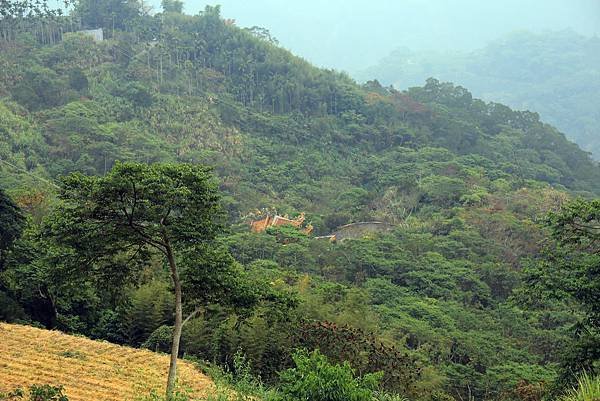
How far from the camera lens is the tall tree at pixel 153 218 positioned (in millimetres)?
7812

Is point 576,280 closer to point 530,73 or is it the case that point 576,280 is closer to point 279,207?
point 279,207

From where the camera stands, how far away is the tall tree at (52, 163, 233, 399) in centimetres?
781

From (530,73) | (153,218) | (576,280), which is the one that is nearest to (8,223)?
(153,218)

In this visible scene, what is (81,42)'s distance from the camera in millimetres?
44219

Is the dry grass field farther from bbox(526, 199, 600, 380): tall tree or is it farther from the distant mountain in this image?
the distant mountain

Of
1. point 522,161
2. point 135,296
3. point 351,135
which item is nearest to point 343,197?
point 351,135

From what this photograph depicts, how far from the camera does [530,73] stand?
120 meters

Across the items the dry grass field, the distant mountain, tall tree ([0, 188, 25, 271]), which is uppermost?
the distant mountain

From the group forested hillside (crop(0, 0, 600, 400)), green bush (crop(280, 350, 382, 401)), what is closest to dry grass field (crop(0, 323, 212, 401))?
forested hillside (crop(0, 0, 600, 400))

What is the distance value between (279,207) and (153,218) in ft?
82.3

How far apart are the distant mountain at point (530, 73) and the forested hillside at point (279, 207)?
180 feet

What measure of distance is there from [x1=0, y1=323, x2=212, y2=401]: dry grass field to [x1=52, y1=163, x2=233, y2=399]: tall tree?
1739 mm

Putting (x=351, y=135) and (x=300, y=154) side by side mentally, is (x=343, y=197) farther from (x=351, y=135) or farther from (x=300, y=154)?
(x=351, y=135)

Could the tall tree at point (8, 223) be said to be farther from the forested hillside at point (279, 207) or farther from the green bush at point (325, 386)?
the green bush at point (325, 386)
